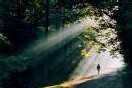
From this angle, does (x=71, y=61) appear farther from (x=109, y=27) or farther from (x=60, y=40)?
(x=109, y=27)

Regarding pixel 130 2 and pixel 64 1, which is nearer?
pixel 130 2

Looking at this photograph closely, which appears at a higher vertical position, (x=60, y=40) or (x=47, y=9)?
(x=47, y=9)

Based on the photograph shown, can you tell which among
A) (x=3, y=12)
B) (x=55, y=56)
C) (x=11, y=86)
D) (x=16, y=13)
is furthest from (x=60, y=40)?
(x=11, y=86)

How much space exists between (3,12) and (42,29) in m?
15.4

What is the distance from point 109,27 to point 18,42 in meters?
7.50

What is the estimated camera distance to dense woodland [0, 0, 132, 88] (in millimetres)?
20406

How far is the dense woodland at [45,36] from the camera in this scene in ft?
66.9

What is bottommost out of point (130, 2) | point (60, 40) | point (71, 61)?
point (71, 61)

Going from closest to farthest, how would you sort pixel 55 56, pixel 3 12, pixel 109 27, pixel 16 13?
pixel 3 12 → pixel 109 27 → pixel 16 13 → pixel 55 56

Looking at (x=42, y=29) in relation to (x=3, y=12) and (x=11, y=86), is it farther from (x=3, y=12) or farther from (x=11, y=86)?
(x=11, y=86)

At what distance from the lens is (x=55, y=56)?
45844 mm

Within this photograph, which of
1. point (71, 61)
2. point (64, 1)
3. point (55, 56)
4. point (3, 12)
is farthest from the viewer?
point (71, 61)

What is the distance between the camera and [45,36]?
39094 mm

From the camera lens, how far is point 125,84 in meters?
29.6
